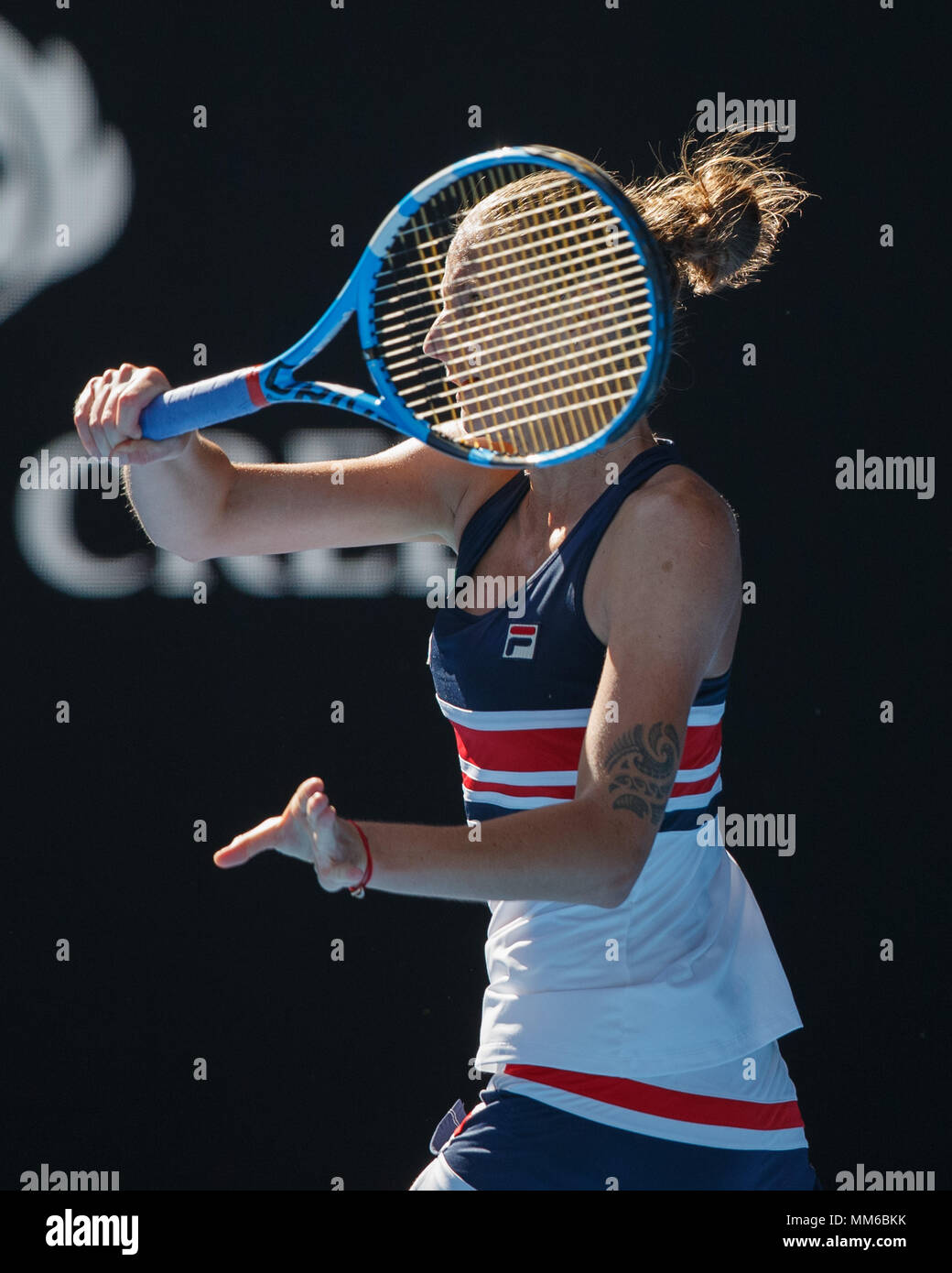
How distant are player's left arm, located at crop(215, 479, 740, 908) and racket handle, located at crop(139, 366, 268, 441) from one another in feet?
1.24

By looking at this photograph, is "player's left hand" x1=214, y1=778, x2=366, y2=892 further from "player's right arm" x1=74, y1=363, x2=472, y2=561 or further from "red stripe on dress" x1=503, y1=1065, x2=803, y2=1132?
"player's right arm" x1=74, y1=363, x2=472, y2=561

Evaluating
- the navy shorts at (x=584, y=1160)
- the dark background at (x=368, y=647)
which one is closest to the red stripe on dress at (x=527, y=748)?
the navy shorts at (x=584, y=1160)

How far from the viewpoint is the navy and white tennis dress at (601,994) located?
1.48 meters

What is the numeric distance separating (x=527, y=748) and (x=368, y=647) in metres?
1.06

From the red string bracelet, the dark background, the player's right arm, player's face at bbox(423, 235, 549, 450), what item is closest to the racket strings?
player's face at bbox(423, 235, 549, 450)

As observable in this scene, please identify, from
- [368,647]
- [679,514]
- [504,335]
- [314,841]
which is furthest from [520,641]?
[368,647]

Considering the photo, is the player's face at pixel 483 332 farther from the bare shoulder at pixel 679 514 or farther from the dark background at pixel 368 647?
the dark background at pixel 368 647

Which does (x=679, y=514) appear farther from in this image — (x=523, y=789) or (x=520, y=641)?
(x=523, y=789)

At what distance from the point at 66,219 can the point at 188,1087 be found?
1.53 metres

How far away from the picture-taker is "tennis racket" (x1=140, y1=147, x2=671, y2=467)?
1.40 m

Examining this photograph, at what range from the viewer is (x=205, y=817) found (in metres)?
2.54

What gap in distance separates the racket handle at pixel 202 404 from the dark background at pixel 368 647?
107cm

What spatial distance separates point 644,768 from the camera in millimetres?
1289
